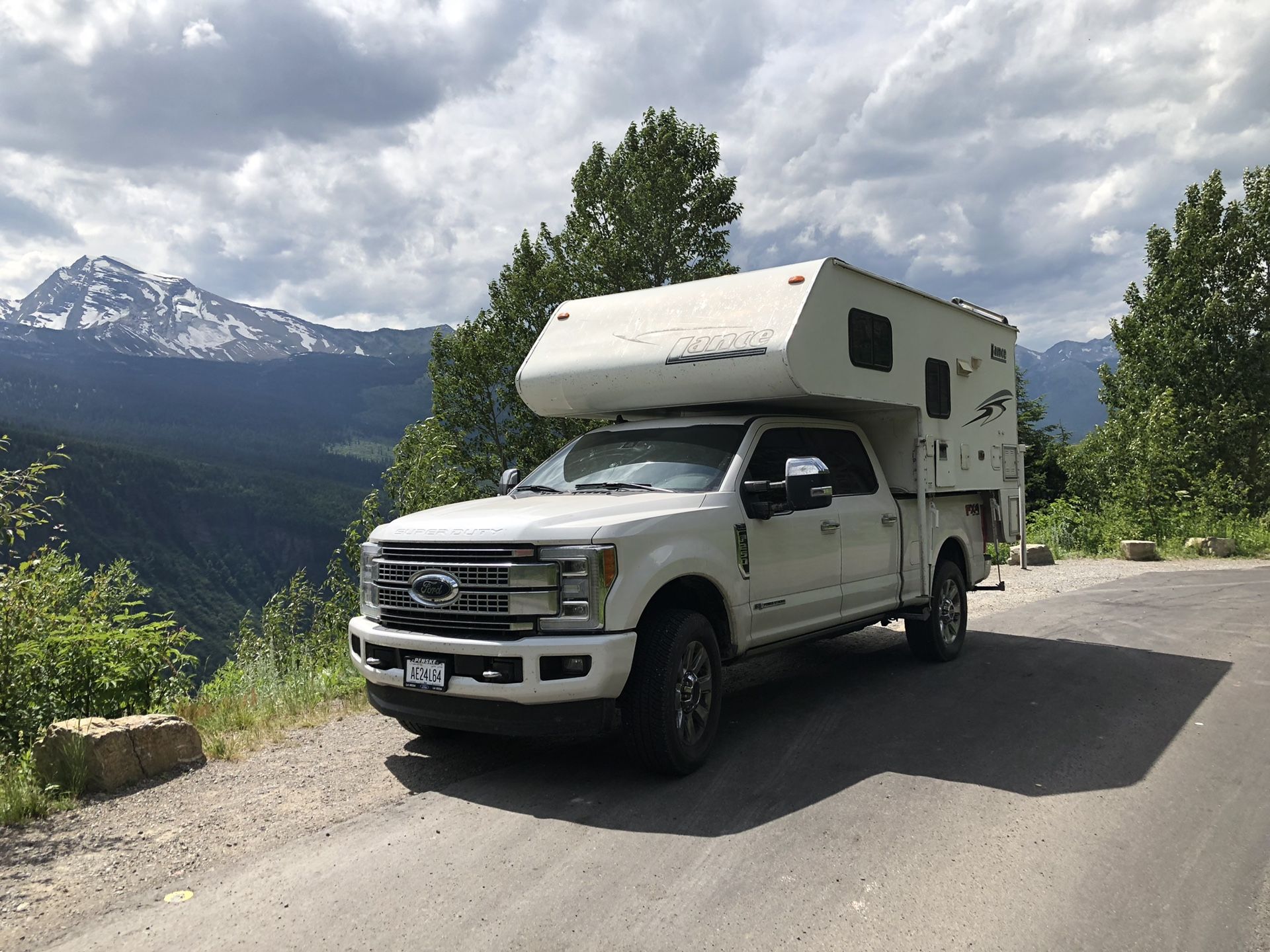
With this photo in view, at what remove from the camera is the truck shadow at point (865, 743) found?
486 cm

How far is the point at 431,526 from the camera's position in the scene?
5289 millimetres

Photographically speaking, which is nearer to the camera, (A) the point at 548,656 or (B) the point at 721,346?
(A) the point at 548,656

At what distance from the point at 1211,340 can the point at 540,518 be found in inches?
1267

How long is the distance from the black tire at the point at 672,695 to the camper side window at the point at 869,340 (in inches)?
107

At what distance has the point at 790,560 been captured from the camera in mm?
6227

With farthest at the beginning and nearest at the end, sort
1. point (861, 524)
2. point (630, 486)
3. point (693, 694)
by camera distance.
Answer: point (861, 524)
point (630, 486)
point (693, 694)

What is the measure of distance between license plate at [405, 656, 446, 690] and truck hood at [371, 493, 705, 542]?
65 cm

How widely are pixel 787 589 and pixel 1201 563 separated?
1464 centimetres

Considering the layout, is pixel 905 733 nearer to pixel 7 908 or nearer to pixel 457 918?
pixel 457 918

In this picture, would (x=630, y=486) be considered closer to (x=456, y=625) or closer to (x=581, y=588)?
(x=581, y=588)

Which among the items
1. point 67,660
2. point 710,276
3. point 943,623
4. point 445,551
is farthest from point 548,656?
point 710,276

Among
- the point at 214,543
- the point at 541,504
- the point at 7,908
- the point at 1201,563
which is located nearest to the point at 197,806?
the point at 7,908

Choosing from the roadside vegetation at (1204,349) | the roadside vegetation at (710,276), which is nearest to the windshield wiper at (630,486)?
the roadside vegetation at (710,276)

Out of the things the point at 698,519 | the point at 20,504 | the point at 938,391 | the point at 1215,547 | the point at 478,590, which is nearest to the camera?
the point at 478,590
